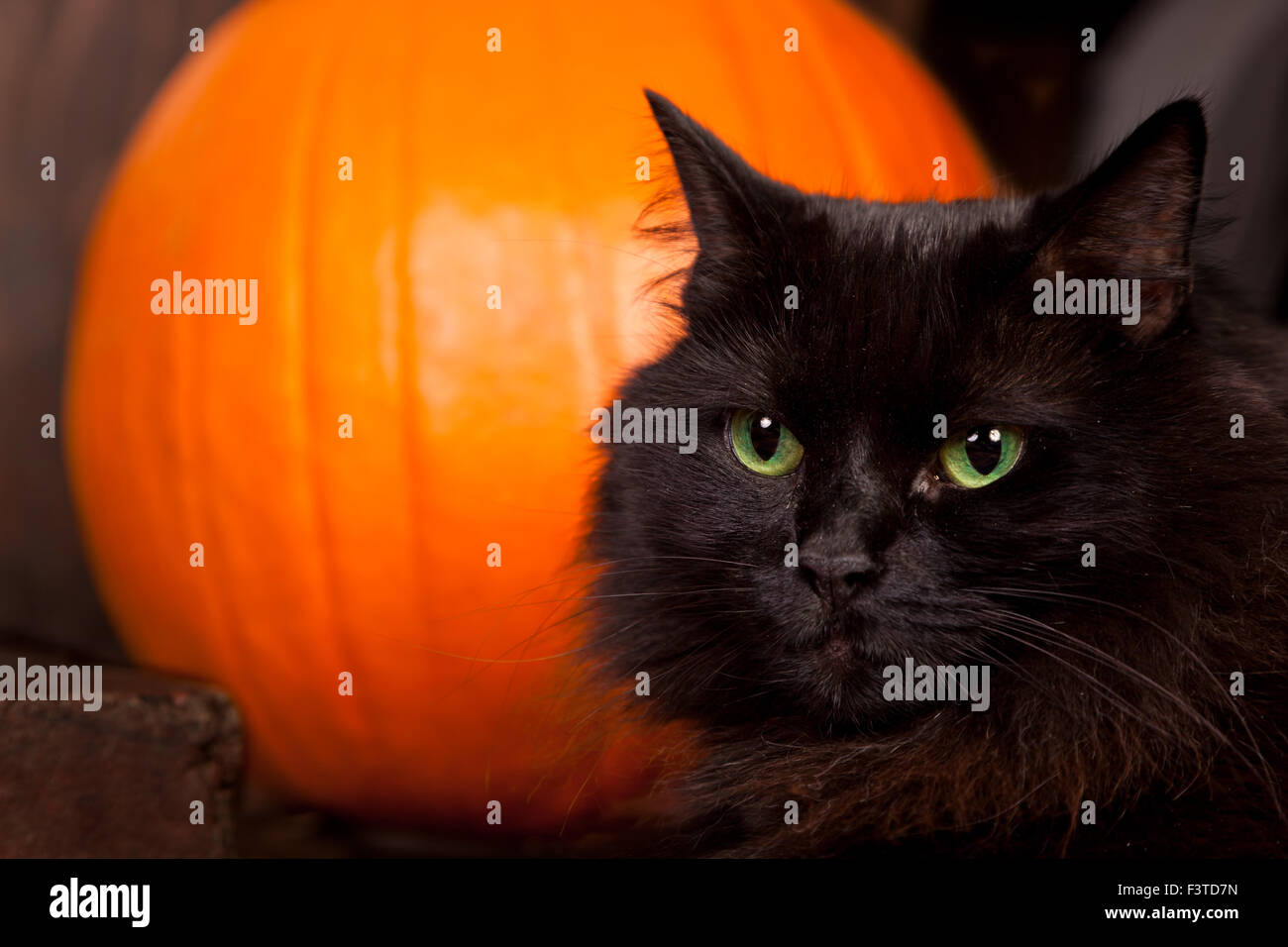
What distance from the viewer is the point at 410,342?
1.67 metres

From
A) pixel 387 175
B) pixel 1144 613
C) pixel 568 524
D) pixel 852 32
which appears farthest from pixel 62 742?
pixel 852 32

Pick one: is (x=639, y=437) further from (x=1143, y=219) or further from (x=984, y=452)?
(x=1143, y=219)

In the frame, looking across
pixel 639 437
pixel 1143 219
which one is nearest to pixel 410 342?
pixel 639 437

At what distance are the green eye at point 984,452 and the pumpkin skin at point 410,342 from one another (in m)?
0.64

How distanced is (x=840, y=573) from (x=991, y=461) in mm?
190

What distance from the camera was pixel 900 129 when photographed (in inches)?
73.8

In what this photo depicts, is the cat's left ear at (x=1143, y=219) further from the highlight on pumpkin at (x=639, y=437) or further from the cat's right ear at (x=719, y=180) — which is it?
the cat's right ear at (x=719, y=180)

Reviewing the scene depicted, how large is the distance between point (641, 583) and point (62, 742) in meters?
0.72

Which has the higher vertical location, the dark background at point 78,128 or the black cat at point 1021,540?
the dark background at point 78,128

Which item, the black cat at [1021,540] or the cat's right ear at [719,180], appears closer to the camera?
the black cat at [1021,540]

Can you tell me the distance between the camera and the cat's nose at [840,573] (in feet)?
3.28

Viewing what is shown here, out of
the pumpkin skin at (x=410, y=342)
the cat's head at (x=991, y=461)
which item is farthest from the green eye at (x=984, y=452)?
the pumpkin skin at (x=410, y=342)

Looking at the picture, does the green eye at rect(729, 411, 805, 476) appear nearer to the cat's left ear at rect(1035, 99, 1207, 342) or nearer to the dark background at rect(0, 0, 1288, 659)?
the cat's left ear at rect(1035, 99, 1207, 342)
